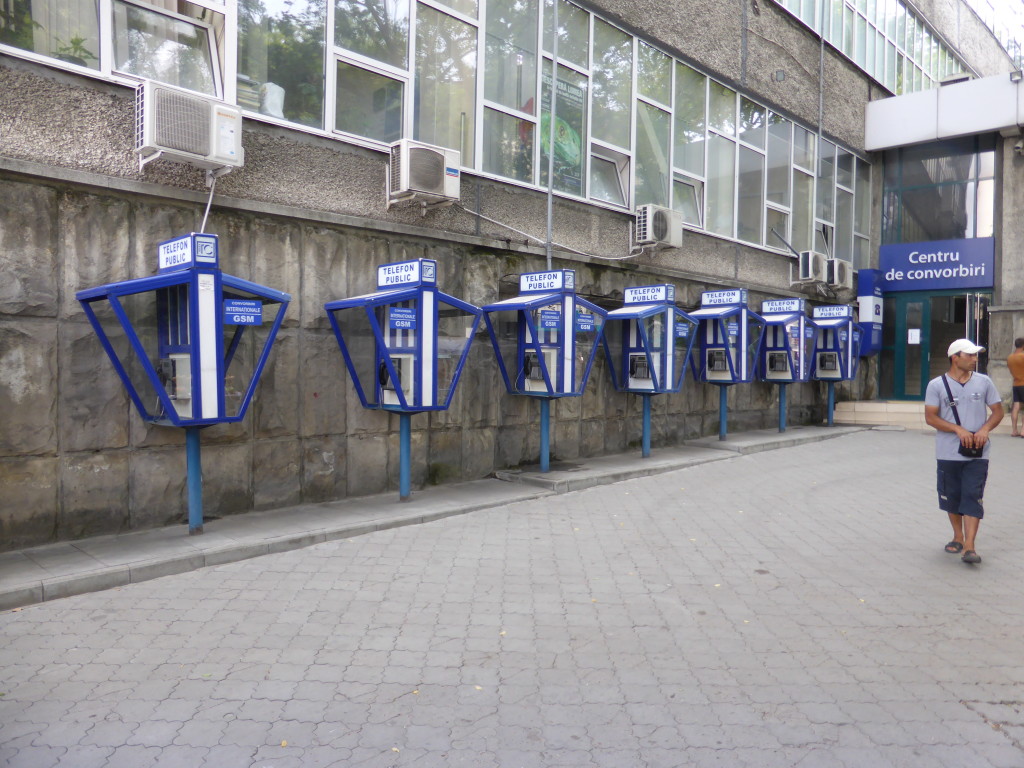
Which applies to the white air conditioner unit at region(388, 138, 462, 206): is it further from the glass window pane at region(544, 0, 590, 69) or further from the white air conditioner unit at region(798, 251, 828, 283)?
the white air conditioner unit at region(798, 251, 828, 283)

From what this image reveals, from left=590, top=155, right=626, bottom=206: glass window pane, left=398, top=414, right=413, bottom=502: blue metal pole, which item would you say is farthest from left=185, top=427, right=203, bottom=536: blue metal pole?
left=590, top=155, right=626, bottom=206: glass window pane

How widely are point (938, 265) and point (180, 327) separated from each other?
1701 cm

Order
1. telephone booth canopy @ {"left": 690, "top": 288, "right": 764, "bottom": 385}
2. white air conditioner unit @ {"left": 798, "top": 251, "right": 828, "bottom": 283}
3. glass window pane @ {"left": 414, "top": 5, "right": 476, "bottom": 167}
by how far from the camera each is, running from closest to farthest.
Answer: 1. glass window pane @ {"left": 414, "top": 5, "right": 476, "bottom": 167}
2. telephone booth canopy @ {"left": 690, "top": 288, "right": 764, "bottom": 385}
3. white air conditioner unit @ {"left": 798, "top": 251, "right": 828, "bottom": 283}

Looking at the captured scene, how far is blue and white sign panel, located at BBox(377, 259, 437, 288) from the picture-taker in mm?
7223

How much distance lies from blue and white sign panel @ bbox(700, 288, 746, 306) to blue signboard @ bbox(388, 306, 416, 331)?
662cm

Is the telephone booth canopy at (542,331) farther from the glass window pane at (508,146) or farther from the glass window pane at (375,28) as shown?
the glass window pane at (375,28)

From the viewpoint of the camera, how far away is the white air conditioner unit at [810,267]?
15055mm

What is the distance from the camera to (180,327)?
6277mm

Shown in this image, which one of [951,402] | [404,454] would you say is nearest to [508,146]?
[404,454]

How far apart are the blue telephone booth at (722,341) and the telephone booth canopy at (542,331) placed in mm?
3417

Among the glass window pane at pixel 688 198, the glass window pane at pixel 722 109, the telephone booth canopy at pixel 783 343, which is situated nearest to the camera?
the glass window pane at pixel 688 198

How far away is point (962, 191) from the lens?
17.6 meters

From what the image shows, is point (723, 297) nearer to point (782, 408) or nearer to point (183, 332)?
point (782, 408)

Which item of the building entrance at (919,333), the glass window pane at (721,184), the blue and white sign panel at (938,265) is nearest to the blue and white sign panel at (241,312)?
the glass window pane at (721,184)
